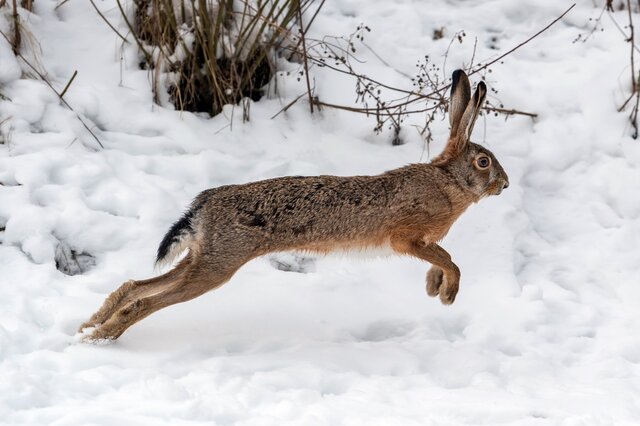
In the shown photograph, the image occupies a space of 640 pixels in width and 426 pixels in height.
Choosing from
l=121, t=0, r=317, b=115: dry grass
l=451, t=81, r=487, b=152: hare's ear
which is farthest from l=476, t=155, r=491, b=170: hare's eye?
l=121, t=0, r=317, b=115: dry grass

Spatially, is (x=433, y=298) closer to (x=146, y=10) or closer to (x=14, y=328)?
(x=14, y=328)

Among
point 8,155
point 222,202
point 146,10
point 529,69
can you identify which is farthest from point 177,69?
point 529,69

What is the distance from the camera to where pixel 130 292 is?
5555mm

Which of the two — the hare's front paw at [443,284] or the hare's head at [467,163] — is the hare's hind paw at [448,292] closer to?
the hare's front paw at [443,284]

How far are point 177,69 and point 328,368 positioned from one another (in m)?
3.24

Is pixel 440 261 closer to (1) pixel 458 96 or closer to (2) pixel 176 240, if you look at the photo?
(1) pixel 458 96

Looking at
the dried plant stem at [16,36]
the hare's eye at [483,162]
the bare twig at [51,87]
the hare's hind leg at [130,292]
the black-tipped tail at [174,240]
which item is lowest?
the hare's hind leg at [130,292]

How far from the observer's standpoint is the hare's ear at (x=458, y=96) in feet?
19.7

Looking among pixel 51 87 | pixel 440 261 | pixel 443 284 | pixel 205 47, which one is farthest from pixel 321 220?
pixel 51 87

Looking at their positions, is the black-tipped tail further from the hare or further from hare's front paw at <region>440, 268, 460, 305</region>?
hare's front paw at <region>440, 268, 460, 305</region>

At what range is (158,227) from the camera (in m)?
6.56

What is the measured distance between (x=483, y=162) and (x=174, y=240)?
2.10m

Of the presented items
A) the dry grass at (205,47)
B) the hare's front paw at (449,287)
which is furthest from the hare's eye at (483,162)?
the dry grass at (205,47)

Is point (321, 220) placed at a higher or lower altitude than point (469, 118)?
lower
